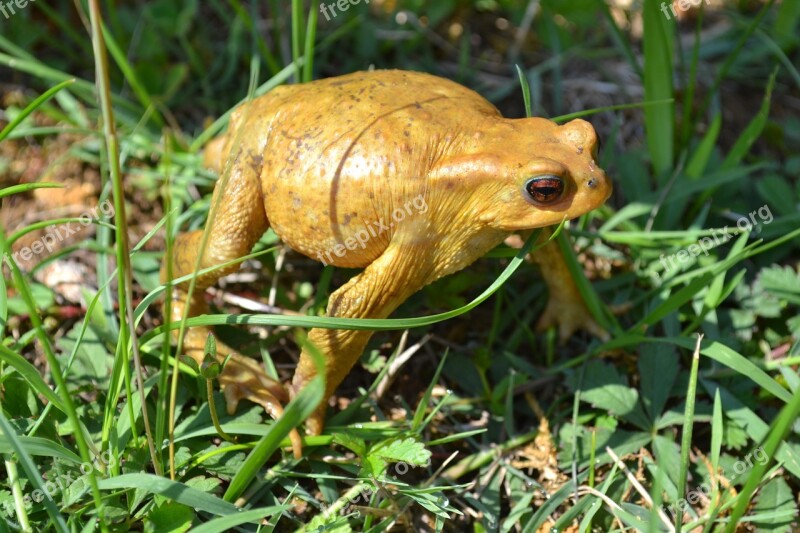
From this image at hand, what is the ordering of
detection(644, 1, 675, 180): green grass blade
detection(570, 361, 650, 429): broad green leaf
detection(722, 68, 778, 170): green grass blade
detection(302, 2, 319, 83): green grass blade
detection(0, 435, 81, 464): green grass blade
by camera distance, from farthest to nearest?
detection(722, 68, 778, 170): green grass blade < detection(644, 1, 675, 180): green grass blade < detection(302, 2, 319, 83): green grass blade < detection(570, 361, 650, 429): broad green leaf < detection(0, 435, 81, 464): green grass blade

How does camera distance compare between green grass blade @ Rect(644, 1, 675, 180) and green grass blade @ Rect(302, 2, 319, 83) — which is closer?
green grass blade @ Rect(302, 2, 319, 83)

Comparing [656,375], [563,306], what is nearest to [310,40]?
[563,306]

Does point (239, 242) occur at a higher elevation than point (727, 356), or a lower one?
higher

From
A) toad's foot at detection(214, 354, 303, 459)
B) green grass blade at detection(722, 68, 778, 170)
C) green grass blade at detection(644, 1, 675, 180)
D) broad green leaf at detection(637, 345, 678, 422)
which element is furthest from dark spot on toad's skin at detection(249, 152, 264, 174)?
green grass blade at detection(722, 68, 778, 170)

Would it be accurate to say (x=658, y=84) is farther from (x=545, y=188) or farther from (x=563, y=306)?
(x=545, y=188)

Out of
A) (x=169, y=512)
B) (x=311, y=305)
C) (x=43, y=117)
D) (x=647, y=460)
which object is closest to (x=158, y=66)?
(x=43, y=117)

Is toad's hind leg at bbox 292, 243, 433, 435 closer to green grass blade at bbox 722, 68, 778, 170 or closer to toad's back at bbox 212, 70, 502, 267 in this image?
toad's back at bbox 212, 70, 502, 267

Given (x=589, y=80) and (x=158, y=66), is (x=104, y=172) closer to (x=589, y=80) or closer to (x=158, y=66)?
(x=158, y=66)

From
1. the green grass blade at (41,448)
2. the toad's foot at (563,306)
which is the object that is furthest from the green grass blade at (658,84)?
the green grass blade at (41,448)

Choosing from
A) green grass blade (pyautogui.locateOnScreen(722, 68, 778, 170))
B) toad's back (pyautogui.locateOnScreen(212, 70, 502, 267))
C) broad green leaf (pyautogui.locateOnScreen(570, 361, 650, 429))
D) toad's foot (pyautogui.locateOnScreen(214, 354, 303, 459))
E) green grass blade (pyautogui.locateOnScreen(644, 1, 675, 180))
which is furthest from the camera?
green grass blade (pyautogui.locateOnScreen(722, 68, 778, 170))

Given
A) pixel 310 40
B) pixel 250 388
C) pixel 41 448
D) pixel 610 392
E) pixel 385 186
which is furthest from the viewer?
pixel 310 40
